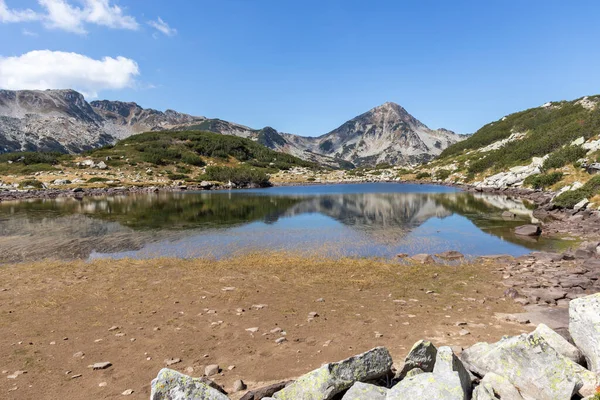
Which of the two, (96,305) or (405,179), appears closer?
(96,305)

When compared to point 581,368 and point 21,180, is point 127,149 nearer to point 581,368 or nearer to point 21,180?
point 21,180

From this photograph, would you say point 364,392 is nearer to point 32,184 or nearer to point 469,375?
point 469,375

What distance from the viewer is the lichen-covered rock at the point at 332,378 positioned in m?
7.34

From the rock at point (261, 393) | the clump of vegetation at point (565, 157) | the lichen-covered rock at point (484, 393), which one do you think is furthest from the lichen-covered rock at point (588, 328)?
the clump of vegetation at point (565, 157)

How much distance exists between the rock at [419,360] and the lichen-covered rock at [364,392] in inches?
51.9

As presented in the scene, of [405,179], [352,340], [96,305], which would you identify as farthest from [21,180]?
[405,179]

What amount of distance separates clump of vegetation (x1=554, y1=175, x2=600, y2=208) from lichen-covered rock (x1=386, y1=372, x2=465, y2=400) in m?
53.1

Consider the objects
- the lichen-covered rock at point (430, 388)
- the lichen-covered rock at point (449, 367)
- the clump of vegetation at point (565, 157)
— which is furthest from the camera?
the clump of vegetation at point (565, 157)

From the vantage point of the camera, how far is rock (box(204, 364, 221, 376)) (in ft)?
33.7

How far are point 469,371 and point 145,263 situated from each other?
73.6ft

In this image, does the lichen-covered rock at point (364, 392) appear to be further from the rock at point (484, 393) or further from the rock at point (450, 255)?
the rock at point (450, 255)

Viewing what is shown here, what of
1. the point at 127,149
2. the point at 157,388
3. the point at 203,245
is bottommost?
the point at 203,245

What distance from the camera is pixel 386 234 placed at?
3731 cm

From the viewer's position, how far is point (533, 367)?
7746 mm
